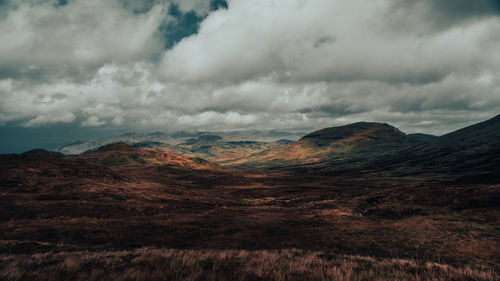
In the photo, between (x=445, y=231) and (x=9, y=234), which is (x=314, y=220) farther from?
(x=9, y=234)

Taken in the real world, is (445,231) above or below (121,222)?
below

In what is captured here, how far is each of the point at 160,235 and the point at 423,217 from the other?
32836 millimetres

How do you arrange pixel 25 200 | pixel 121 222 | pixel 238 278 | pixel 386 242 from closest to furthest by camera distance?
pixel 238 278 < pixel 386 242 < pixel 121 222 < pixel 25 200

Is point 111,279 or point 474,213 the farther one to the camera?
point 474,213

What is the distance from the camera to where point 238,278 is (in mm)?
7043

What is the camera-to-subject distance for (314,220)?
1174 inches

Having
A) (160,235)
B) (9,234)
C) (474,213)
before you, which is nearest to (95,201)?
(9,234)

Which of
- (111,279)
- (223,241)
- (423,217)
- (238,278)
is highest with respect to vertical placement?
(111,279)

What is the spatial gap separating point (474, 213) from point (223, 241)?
31.8 m

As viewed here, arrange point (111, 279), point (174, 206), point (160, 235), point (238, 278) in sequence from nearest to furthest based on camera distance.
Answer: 1. point (111, 279)
2. point (238, 278)
3. point (160, 235)
4. point (174, 206)

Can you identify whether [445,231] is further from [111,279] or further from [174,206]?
[174,206]

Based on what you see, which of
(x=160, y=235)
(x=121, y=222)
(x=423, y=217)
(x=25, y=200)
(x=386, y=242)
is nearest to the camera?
(x=386, y=242)

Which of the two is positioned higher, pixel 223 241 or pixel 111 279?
pixel 111 279

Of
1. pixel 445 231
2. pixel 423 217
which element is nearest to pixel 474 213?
pixel 423 217
